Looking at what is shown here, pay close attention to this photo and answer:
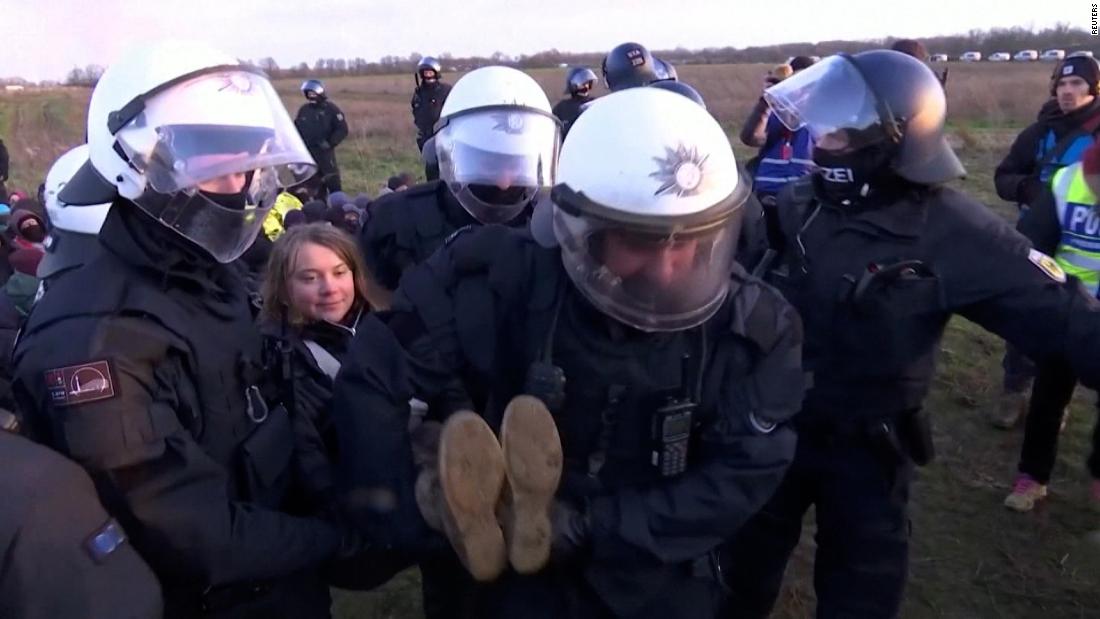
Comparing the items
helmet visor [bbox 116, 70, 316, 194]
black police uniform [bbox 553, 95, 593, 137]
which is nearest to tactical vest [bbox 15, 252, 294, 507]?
helmet visor [bbox 116, 70, 316, 194]

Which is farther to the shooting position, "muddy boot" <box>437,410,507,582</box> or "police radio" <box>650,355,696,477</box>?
"police radio" <box>650,355,696,477</box>


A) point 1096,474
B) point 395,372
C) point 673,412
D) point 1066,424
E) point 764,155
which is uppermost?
point 395,372

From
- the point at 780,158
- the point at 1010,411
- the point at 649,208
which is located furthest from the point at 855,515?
the point at 780,158

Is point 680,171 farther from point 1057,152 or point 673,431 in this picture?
point 1057,152

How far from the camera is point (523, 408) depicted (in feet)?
5.25

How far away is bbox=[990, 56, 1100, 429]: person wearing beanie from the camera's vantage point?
4.71 meters

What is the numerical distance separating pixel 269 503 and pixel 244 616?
29cm

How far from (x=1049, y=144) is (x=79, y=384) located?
5276 millimetres

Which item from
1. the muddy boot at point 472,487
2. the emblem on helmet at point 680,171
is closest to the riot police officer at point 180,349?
the muddy boot at point 472,487

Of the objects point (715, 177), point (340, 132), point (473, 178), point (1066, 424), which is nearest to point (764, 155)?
point (1066, 424)

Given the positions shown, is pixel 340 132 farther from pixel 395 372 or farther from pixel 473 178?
pixel 395 372

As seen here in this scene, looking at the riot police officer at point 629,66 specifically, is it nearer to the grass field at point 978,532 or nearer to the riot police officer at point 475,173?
the riot police officer at point 475,173

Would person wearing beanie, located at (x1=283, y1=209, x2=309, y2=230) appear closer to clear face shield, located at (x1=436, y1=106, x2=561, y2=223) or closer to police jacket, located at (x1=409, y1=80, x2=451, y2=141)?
clear face shield, located at (x1=436, y1=106, x2=561, y2=223)

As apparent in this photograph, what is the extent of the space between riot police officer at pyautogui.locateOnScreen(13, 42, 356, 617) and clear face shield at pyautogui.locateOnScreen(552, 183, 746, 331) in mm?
762
